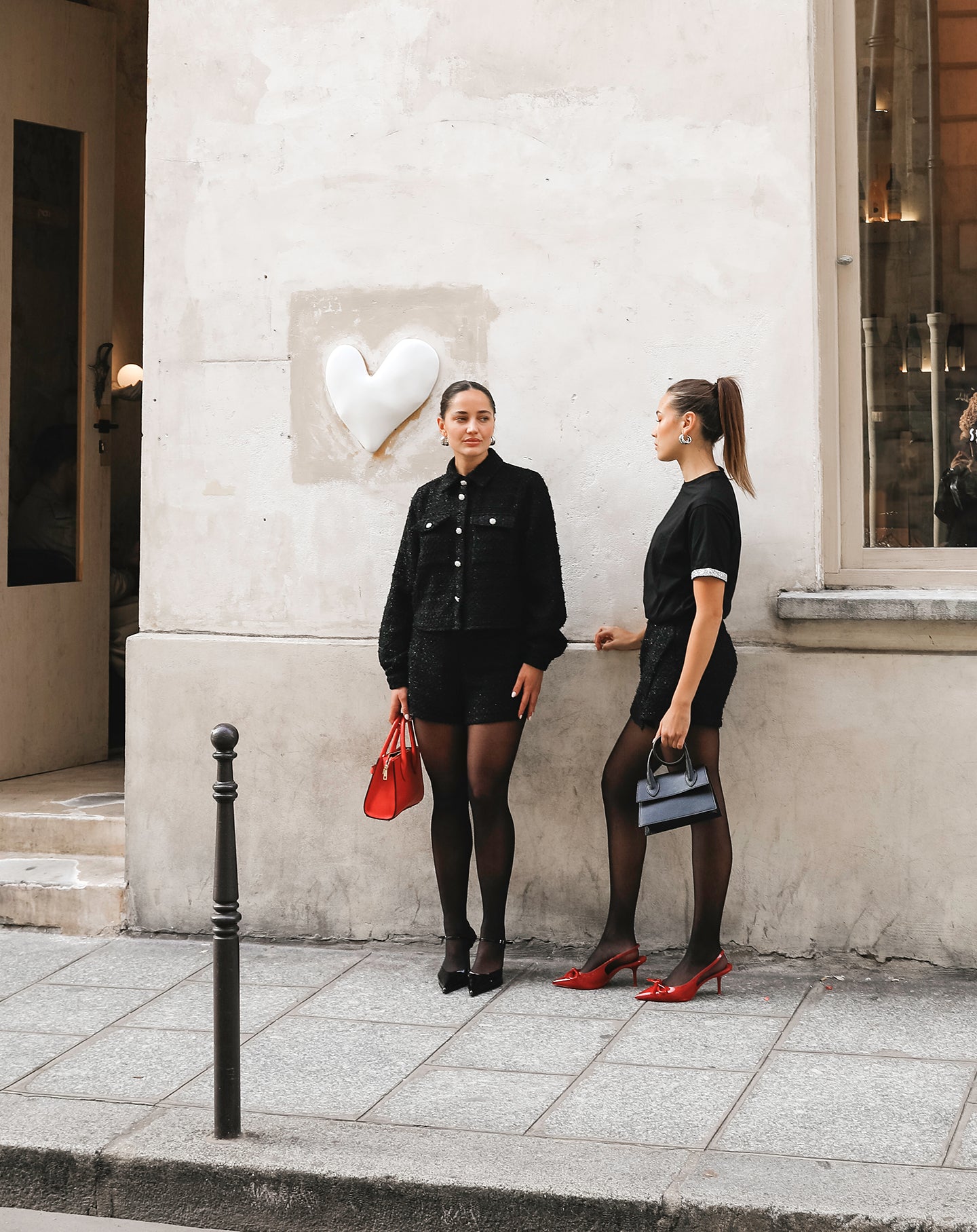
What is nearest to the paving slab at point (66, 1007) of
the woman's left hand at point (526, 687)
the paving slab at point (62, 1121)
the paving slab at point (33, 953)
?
the paving slab at point (33, 953)

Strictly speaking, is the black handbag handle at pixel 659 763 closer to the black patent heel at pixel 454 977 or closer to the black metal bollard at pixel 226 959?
the black patent heel at pixel 454 977

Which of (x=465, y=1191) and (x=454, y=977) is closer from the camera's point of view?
(x=465, y=1191)

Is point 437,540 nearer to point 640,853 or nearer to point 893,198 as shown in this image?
point 640,853

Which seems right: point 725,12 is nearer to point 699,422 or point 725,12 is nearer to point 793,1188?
point 699,422

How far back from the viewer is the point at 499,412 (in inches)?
220

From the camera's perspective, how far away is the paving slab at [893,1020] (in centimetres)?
445

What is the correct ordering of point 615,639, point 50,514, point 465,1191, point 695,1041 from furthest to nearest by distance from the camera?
1. point 50,514
2. point 615,639
3. point 695,1041
4. point 465,1191

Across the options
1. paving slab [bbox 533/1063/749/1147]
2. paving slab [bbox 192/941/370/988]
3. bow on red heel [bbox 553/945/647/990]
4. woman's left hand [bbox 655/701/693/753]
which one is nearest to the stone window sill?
woman's left hand [bbox 655/701/693/753]

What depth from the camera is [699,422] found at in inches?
193

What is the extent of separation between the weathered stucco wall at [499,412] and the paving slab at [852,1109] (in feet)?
3.57

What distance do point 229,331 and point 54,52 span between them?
2451 mm

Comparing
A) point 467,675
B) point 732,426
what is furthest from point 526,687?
point 732,426

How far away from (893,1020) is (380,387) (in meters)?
2.92

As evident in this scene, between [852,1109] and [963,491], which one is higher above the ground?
[963,491]
